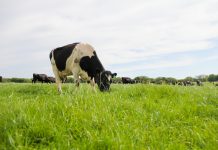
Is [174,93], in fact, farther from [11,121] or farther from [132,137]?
[11,121]

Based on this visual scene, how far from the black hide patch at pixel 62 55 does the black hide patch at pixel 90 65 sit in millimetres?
1001

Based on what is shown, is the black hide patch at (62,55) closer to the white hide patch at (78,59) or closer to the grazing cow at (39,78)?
the white hide patch at (78,59)

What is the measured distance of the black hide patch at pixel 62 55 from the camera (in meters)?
18.2

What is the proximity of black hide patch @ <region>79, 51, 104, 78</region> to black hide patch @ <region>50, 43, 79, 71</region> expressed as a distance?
1.00 metres

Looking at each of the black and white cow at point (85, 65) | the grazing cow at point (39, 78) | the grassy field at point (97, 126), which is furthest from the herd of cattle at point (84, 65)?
the grazing cow at point (39, 78)

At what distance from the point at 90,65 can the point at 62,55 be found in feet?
6.45

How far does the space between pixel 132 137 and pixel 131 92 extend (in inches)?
227

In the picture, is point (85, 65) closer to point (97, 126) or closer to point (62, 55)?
point (62, 55)

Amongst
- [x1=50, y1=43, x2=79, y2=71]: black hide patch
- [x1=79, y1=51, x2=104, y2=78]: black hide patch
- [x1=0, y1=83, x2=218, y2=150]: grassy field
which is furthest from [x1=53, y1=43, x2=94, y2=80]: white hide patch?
[x1=0, y1=83, x2=218, y2=150]: grassy field

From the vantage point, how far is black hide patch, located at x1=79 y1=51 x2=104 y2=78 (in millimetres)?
17452

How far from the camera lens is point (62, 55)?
Result: 18641 millimetres

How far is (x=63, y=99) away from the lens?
7293 millimetres

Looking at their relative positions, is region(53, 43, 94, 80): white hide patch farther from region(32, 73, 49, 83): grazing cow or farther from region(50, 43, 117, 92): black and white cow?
region(32, 73, 49, 83): grazing cow

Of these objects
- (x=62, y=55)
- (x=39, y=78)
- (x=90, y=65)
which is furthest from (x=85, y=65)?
(x=39, y=78)
